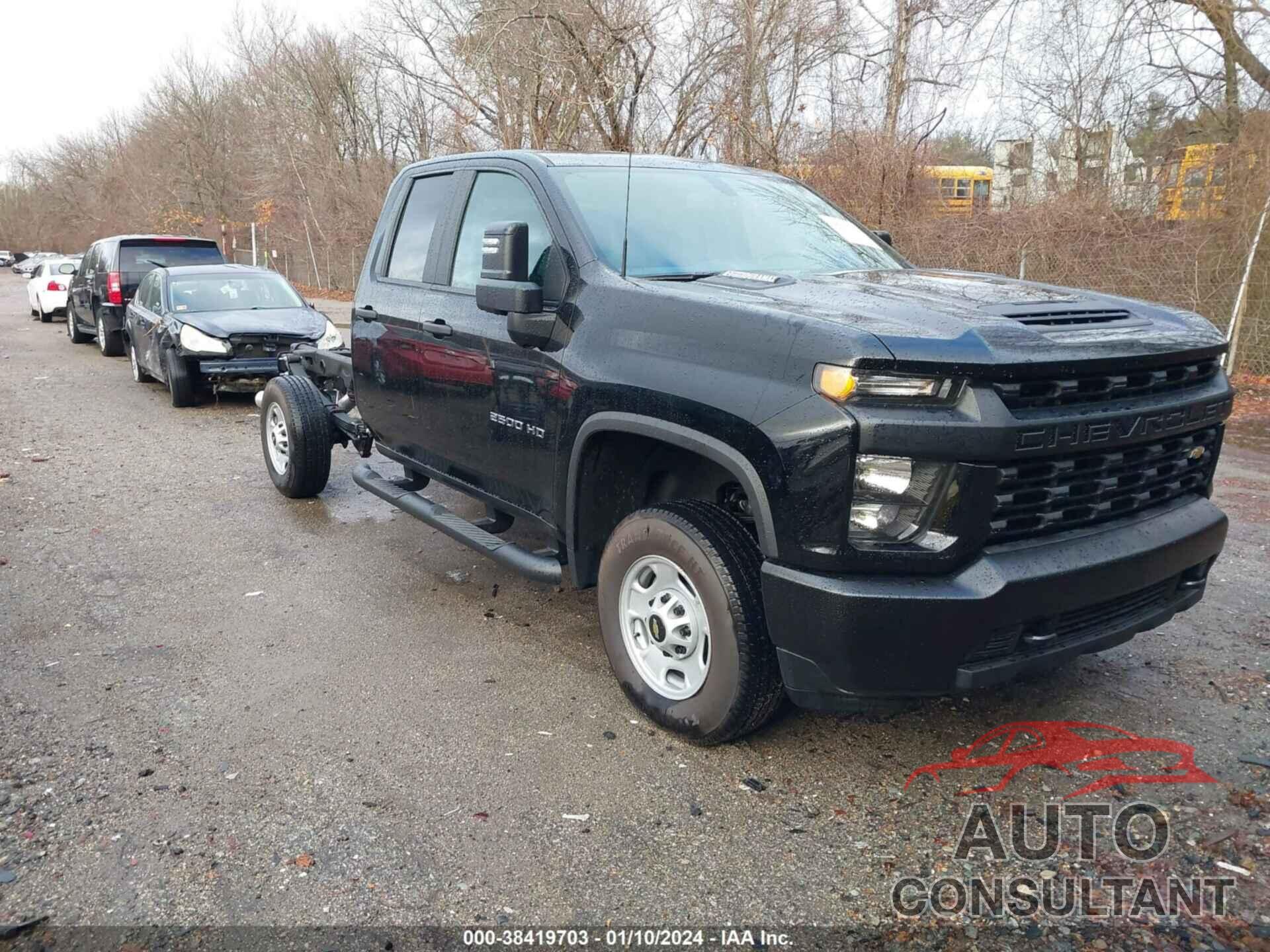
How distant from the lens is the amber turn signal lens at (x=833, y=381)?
106 inches

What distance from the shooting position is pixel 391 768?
11.0 ft

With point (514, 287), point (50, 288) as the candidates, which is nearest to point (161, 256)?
point (50, 288)

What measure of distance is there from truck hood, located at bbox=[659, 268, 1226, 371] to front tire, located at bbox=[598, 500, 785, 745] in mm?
792

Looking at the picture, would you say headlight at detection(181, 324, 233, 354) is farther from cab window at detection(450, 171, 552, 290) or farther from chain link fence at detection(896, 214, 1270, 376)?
chain link fence at detection(896, 214, 1270, 376)

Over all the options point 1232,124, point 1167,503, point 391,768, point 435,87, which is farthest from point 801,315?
point 435,87

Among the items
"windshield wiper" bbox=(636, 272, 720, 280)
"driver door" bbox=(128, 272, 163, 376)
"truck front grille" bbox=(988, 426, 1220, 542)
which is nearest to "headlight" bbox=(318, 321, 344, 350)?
"driver door" bbox=(128, 272, 163, 376)

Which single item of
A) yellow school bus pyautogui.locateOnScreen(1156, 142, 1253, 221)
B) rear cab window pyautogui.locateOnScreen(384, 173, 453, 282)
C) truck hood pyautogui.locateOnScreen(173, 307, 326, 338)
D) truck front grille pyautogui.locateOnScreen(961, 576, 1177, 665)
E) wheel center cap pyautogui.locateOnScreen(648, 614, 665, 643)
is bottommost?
wheel center cap pyautogui.locateOnScreen(648, 614, 665, 643)

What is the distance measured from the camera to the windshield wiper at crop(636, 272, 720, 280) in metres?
3.74

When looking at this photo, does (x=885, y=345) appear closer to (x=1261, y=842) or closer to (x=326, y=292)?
(x=1261, y=842)

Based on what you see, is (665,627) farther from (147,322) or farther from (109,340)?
(109,340)

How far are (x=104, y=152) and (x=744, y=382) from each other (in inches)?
2696

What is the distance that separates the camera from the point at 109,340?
51.0 feet

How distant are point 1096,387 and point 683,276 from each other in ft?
5.17

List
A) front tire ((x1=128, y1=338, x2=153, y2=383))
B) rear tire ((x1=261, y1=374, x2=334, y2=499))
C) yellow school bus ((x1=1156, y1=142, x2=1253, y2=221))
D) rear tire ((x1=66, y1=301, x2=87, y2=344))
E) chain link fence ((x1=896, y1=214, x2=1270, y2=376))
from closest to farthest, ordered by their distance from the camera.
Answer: rear tire ((x1=261, y1=374, x2=334, y2=499))
chain link fence ((x1=896, y1=214, x2=1270, y2=376))
yellow school bus ((x1=1156, y1=142, x2=1253, y2=221))
front tire ((x1=128, y1=338, x2=153, y2=383))
rear tire ((x1=66, y1=301, x2=87, y2=344))
